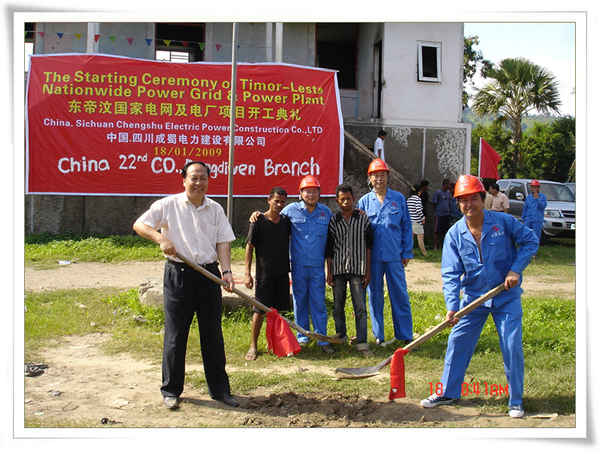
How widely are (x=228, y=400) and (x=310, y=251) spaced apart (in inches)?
73.9

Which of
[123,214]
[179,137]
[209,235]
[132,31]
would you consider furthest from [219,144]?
[209,235]

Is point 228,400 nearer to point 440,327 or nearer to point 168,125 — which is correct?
point 440,327

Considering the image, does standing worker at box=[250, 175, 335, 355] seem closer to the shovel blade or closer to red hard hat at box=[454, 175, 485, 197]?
the shovel blade

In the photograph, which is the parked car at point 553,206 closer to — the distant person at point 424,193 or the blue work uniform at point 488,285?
the distant person at point 424,193

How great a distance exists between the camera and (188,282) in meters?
4.25

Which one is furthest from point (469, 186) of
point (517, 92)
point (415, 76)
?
point (517, 92)

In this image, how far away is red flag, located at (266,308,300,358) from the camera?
4.85 m

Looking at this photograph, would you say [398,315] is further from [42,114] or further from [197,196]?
[42,114]

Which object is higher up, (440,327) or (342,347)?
(440,327)

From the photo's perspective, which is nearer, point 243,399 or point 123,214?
point 243,399

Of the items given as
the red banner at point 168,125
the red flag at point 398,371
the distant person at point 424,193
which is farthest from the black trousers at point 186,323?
the distant person at point 424,193

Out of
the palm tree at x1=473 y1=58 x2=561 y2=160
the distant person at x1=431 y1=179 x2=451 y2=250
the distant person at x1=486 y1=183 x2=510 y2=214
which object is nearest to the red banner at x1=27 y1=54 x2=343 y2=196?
the distant person at x1=431 y1=179 x2=451 y2=250
